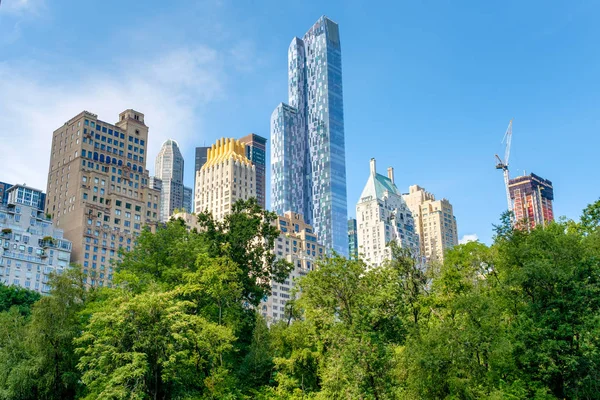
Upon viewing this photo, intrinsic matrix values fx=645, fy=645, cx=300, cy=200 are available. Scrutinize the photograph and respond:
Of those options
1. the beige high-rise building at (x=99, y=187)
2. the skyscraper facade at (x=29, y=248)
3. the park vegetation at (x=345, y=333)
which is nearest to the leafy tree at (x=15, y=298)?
the park vegetation at (x=345, y=333)

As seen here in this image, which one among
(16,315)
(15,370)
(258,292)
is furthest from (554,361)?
(16,315)

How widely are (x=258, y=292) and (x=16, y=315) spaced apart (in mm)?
22347

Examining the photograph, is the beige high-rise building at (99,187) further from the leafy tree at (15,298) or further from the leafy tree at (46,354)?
the leafy tree at (46,354)

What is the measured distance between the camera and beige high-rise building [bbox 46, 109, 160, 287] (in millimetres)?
146500

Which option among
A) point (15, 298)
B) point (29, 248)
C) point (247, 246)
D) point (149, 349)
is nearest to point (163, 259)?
point (247, 246)

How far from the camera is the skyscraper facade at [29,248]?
131500 millimetres

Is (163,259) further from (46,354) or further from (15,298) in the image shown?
(15,298)

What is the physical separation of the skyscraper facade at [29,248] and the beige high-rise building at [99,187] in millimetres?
5838

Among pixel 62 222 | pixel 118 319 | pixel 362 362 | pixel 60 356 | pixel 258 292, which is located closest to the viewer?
pixel 362 362

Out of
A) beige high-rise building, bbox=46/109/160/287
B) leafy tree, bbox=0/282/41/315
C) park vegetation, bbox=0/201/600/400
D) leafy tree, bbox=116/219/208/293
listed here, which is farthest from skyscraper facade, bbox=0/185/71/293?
park vegetation, bbox=0/201/600/400

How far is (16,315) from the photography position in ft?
195

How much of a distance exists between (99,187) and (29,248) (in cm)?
2413

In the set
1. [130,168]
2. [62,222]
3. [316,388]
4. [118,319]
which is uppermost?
[130,168]

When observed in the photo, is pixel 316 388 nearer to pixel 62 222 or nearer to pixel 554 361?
pixel 554 361
